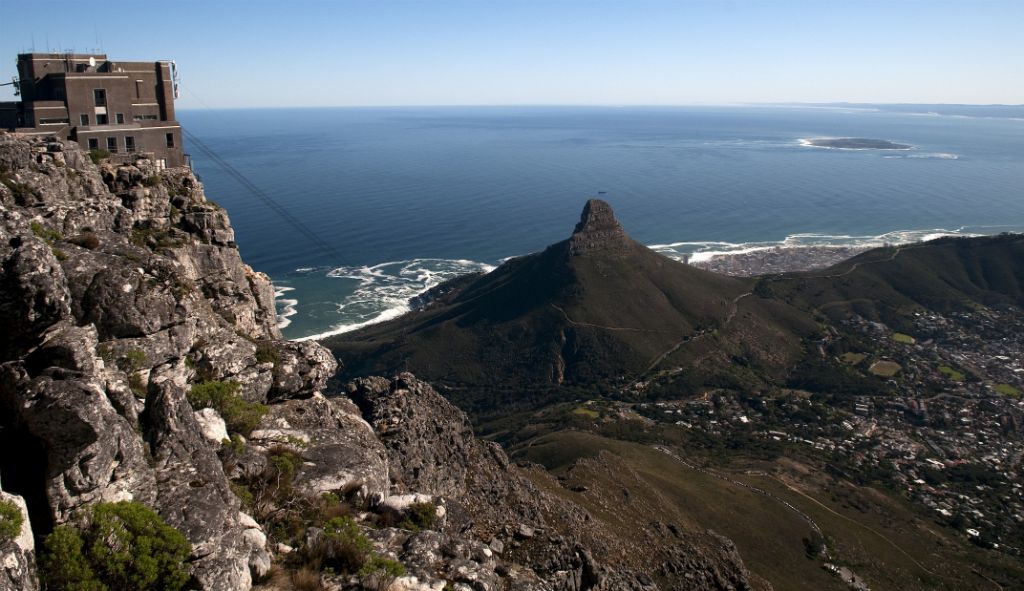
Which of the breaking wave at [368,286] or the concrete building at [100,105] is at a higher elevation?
the concrete building at [100,105]

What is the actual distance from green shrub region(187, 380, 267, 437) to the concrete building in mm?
22631

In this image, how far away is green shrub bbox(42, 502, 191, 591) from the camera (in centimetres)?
1280

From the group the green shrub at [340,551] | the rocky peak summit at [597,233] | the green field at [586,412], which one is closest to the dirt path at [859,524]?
the green field at [586,412]

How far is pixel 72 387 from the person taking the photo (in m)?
14.4

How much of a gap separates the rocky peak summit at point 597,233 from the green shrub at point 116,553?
111 metres

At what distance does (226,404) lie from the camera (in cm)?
2067

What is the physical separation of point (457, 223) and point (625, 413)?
11946cm

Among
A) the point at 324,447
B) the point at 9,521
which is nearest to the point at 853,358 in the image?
the point at 324,447

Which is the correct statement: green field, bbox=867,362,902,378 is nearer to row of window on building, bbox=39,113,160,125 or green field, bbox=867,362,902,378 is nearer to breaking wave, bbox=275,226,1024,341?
breaking wave, bbox=275,226,1024,341

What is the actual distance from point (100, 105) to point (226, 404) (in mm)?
29449

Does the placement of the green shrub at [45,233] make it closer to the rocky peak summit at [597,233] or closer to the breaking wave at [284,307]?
the breaking wave at [284,307]

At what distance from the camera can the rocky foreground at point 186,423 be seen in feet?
46.0

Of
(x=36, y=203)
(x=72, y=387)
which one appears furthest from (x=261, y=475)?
(x=36, y=203)

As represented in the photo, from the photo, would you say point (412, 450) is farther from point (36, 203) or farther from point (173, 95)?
point (173, 95)
